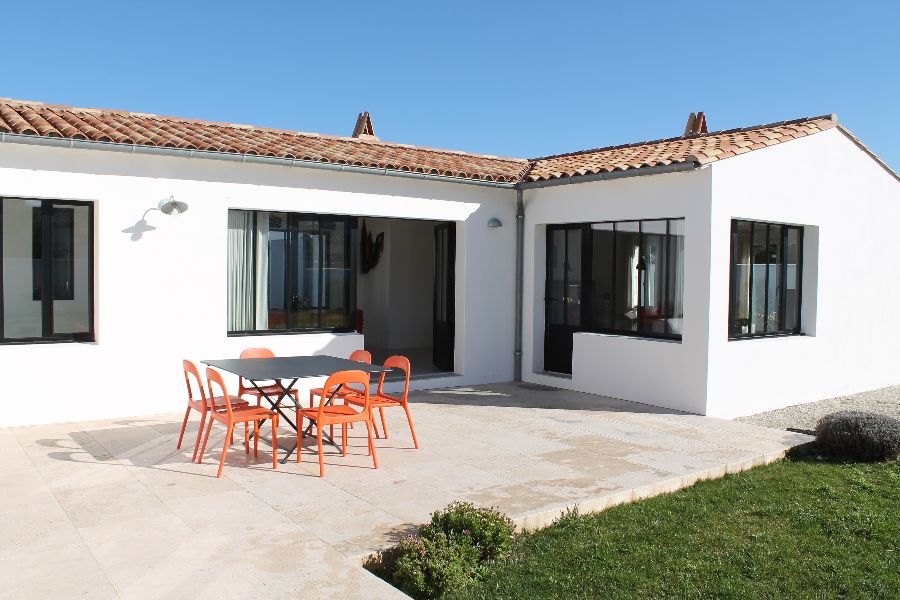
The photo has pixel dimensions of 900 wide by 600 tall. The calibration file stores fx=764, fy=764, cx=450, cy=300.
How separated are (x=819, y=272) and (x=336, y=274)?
7239 millimetres

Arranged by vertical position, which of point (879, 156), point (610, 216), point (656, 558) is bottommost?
point (656, 558)

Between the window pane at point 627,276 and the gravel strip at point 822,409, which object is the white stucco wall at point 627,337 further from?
the gravel strip at point 822,409

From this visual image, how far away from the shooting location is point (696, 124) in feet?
48.1

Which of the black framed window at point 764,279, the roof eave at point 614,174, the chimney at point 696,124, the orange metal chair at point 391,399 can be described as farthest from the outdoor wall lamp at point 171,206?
the chimney at point 696,124

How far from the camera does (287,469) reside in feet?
22.2

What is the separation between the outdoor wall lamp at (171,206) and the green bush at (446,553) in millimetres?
5704

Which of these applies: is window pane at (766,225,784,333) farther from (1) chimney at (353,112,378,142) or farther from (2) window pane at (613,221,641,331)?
(1) chimney at (353,112,378,142)

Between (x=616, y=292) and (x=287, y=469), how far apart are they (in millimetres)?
6088

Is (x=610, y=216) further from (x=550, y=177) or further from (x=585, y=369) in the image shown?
(x=585, y=369)

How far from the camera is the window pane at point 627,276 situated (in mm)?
10828

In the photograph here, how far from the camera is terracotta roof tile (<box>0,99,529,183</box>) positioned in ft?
28.2

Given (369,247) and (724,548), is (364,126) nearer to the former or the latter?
(369,247)

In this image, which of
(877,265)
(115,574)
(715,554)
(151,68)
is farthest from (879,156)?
(151,68)

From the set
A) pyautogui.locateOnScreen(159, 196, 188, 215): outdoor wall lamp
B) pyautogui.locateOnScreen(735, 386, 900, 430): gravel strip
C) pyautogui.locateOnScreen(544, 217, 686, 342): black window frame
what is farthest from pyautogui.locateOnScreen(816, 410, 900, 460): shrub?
pyautogui.locateOnScreen(159, 196, 188, 215): outdoor wall lamp
